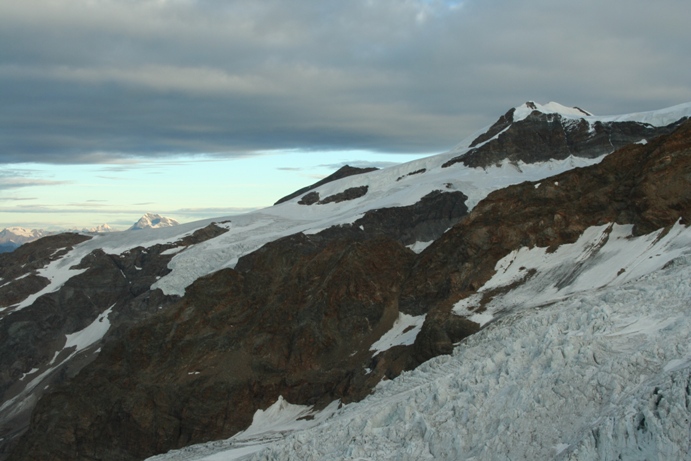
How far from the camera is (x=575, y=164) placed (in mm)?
135500

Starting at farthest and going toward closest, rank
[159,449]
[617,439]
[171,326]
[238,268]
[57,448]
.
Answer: [238,268] < [171,326] < [57,448] < [159,449] < [617,439]

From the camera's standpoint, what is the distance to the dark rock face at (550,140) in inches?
5315

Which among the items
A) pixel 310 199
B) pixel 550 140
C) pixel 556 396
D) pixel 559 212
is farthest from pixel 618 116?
pixel 556 396

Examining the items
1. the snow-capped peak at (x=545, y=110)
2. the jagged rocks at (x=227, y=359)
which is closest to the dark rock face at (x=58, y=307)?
the jagged rocks at (x=227, y=359)

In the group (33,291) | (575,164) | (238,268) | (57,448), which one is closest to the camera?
(57,448)

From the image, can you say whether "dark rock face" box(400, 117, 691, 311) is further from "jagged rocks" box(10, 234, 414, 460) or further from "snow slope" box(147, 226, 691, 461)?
"snow slope" box(147, 226, 691, 461)

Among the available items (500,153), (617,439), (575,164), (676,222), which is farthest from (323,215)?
(617,439)

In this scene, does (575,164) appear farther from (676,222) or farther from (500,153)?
(676,222)

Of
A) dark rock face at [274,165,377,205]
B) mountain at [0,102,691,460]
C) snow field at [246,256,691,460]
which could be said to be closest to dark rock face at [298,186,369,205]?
dark rock face at [274,165,377,205]

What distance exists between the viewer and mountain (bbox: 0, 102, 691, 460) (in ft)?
92.7

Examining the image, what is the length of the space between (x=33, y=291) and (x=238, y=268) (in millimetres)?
41701

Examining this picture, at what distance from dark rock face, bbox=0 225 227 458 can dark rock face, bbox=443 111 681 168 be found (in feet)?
173

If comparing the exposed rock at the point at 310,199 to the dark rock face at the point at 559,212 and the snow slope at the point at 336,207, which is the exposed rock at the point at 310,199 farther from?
the dark rock face at the point at 559,212

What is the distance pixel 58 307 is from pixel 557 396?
4176 inches
